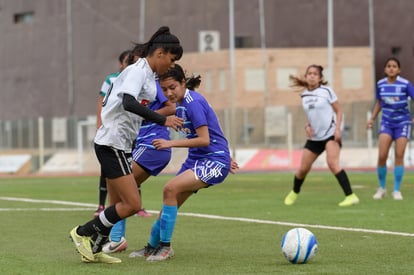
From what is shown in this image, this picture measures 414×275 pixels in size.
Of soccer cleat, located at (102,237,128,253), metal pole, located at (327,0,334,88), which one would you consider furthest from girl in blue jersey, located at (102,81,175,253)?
metal pole, located at (327,0,334,88)

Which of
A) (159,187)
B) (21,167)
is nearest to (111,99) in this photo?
(159,187)

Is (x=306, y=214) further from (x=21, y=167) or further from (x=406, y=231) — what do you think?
(x=21, y=167)

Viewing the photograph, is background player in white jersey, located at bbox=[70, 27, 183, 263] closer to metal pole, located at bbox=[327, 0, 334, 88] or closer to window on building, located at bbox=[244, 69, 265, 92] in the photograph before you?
metal pole, located at bbox=[327, 0, 334, 88]

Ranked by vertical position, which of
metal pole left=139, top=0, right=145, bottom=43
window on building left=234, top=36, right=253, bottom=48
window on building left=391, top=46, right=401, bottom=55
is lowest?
window on building left=391, top=46, right=401, bottom=55

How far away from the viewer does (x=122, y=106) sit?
9219 millimetres

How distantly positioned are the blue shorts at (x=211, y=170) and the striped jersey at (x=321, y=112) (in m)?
6.68

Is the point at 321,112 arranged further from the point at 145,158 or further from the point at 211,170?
the point at 211,170

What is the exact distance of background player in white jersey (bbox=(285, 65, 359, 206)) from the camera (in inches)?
647

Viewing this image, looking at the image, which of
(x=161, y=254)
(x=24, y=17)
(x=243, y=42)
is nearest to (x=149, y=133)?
(x=161, y=254)

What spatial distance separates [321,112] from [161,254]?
7.27m

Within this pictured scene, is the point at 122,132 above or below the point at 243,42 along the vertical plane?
below

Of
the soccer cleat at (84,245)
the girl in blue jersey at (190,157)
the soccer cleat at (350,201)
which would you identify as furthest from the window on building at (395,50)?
the soccer cleat at (84,245)

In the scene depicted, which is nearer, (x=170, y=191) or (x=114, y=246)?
(x=170, y=191)

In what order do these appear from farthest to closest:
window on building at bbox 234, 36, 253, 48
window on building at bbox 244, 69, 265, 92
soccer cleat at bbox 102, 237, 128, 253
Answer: window on building at bbox 234, 36, 253, 48
window on building at bbox 244, 69, 265, 92
soccer cleat at bbox 102, 237, 128, 253
